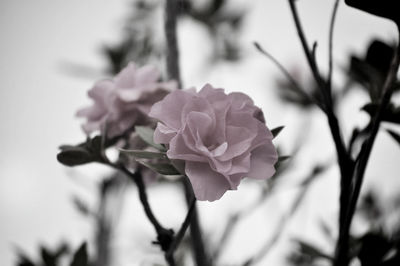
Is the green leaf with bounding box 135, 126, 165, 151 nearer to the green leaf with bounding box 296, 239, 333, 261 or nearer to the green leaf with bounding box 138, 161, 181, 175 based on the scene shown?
the green leaf with bounding box 138, 161, 181, 175

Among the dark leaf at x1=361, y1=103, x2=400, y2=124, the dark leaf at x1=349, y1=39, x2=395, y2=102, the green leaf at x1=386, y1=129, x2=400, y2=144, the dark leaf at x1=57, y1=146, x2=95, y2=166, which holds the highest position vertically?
the dark leaf at x1=57, y1=146, x2=95, y2=166

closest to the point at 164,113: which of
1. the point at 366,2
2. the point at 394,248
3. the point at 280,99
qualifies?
the point at 366,2

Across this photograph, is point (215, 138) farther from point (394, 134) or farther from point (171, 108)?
point (394, 134)

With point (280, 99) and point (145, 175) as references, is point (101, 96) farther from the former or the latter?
point (280, 99)

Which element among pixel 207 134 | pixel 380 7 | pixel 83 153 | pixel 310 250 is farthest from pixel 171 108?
pixel 310 250

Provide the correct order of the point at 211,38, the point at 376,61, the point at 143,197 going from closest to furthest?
the point at 143,197, the point at 376,61, the point at 211,38

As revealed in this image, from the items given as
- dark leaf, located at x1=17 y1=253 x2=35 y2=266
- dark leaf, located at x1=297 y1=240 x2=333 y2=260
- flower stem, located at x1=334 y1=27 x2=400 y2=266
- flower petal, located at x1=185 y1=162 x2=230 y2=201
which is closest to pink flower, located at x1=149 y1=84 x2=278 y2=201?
flower petal, located at x1=185 y1=162 x2=230 y2=201
